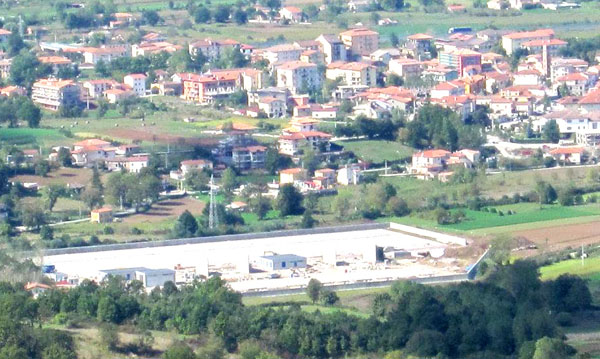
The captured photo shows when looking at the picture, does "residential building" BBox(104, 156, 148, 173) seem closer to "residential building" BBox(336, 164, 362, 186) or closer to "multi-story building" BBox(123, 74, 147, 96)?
"residential building" BBox(336, 164, 362, 186)

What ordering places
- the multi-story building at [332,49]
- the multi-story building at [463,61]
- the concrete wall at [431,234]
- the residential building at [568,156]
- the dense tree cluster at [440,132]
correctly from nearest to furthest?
1. the concrete wall at [431,234]
2. the residential building at [568,156]
3. the dense tree cluster at [440,132]
4. the multi-story building at [463,61]
5. the multi-story building at [332,49]

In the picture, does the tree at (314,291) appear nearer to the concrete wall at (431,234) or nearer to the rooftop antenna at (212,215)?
the concrete wall at (431,234)

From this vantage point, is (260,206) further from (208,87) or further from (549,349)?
(208,87)

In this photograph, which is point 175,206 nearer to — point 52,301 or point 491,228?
point 491,228

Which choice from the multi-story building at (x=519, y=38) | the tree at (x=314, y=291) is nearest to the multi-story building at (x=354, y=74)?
the multi-story building at (x=519, y=38)

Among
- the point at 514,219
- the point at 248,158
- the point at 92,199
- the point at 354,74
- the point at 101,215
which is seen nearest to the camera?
the point at 514,219

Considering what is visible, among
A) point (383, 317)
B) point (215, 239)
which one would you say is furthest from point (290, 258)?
point (383, 317)
